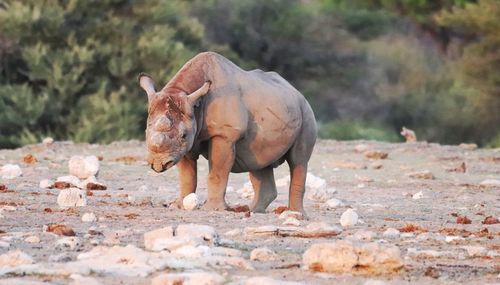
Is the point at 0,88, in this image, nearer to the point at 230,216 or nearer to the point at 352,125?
the point at 352,125

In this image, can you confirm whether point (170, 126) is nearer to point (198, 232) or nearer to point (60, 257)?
point (198, 232)

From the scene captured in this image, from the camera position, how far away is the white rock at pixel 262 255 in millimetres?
8984

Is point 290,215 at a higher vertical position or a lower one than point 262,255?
lower

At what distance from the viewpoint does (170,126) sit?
11.8 m

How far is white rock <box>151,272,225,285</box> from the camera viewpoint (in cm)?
785

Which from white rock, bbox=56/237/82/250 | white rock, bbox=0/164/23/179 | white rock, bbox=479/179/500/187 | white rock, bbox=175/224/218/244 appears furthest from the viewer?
white rock, bbox=479/179/500/187

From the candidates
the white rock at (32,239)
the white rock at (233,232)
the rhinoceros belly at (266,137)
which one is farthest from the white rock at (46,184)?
the white rock at (32,239)

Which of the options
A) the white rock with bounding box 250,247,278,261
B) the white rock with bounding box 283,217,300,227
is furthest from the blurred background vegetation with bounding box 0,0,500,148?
the white rock with bounding box 250,247,278,261

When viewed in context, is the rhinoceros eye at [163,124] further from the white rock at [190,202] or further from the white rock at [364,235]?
the white rock at [364,235]

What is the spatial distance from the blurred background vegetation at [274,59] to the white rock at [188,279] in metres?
23.5

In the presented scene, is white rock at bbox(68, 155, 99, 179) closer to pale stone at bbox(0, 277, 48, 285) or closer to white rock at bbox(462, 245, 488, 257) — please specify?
white rock at bbox(462, 245, 488, 257)

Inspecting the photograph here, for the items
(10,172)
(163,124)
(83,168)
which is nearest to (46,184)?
(83,168)

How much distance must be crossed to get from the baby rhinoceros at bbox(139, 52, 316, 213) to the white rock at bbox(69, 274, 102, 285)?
3.73 meters

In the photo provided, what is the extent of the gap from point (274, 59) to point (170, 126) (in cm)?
3476
